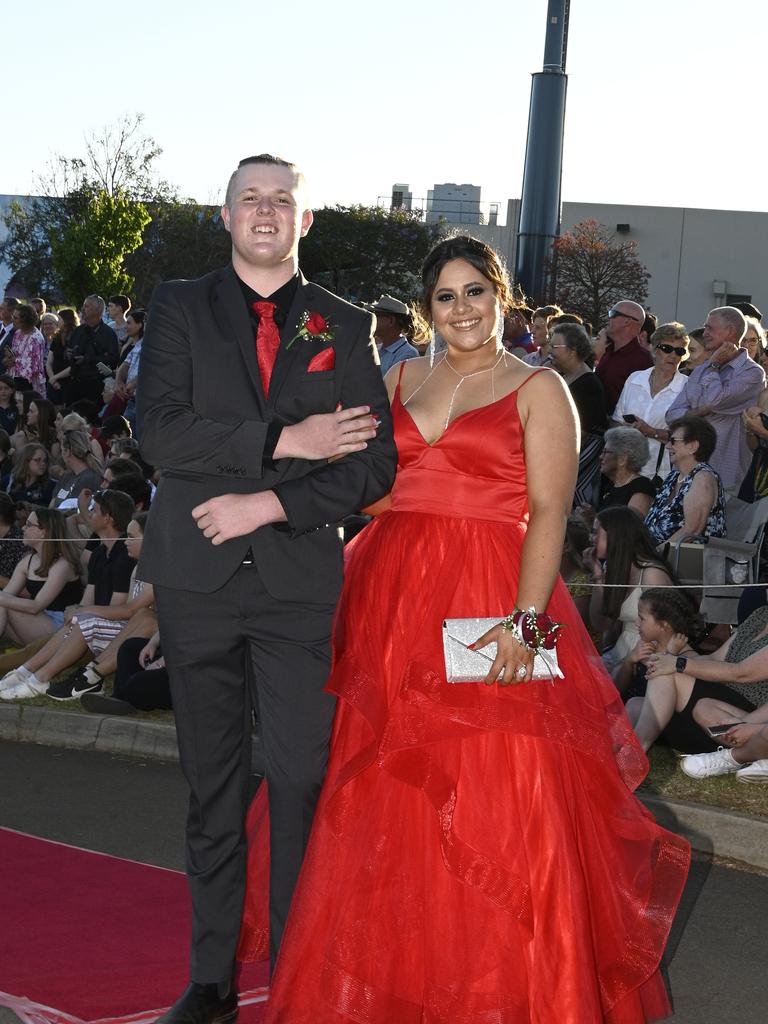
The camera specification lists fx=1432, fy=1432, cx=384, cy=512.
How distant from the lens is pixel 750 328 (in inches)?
444

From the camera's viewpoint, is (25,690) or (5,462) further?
(5,462)

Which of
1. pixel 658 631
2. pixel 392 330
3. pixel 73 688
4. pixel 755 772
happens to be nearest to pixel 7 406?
pixel 392 330

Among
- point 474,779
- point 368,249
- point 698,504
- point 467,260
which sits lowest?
point 474,779

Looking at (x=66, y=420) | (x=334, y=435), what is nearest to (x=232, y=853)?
(x=334, y=435)

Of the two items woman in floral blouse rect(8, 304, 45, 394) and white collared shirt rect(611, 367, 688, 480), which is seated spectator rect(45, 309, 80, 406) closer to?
woman in floral blouse rect(8, 304, 45, 394)

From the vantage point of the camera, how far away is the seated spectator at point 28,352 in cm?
1825

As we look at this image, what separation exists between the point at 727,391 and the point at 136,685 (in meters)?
4.69

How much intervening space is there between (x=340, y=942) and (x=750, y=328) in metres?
8.35

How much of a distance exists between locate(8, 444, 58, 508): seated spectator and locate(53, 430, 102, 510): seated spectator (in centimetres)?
35

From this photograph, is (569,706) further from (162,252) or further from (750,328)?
(162,252)

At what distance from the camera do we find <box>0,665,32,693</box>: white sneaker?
32.3ft

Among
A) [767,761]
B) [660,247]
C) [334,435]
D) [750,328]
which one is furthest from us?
[660,247]

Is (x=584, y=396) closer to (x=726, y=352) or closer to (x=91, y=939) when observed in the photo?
(x=726, y=352)

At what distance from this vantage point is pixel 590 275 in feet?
124
